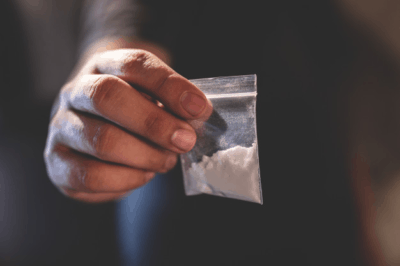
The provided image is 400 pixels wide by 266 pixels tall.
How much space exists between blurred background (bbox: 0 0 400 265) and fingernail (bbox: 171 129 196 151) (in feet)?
0.81

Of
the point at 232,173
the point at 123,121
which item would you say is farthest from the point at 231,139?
the point at 123,121

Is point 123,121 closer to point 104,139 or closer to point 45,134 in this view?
point 104,139

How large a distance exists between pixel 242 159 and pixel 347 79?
0.30 meters

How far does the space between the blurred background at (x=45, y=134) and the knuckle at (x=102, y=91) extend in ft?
0.99

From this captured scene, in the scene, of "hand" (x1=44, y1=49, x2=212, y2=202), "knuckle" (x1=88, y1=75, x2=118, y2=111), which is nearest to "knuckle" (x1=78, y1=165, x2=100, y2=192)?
"hand" (x1=44, y1=49, x2=212, y2=202)

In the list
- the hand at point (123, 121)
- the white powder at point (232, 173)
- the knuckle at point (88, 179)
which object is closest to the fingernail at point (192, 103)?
the hand at point (123, 121)

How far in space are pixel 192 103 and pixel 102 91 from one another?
0.15 m

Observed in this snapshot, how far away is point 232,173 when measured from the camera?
1.28 ft

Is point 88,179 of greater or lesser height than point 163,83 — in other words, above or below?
below

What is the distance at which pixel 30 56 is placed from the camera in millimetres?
1295

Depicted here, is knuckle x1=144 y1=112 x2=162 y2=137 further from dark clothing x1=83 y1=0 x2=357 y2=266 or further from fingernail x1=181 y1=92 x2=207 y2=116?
dark clothing x1=83 y1=0 x2=357 y2=266

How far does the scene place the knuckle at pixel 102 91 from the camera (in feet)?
1.13

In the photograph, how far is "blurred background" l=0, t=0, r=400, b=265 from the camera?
0.45 meters

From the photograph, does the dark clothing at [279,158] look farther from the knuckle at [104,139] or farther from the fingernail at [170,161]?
the knuckle at [104,139]
